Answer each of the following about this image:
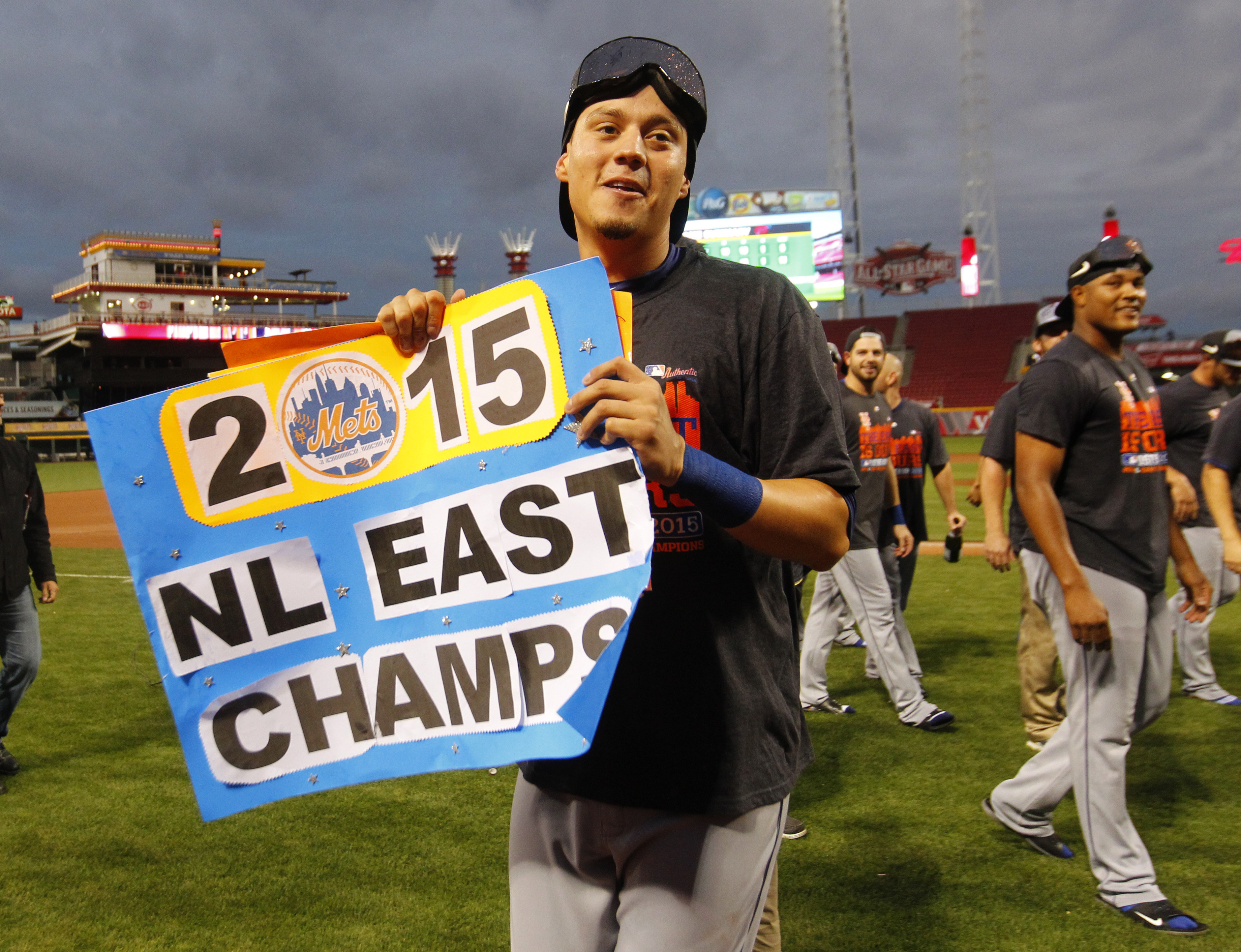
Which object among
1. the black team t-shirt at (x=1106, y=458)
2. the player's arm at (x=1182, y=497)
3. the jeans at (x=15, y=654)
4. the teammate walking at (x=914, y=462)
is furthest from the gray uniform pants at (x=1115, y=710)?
the jeans at (x=15, y=654)

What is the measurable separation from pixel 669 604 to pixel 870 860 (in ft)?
9.85

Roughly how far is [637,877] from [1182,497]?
5587 millimetres

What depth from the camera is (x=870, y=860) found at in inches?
158

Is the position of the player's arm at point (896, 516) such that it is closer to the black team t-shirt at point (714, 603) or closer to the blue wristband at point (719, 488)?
the black team t-shirt at point (714, 603)

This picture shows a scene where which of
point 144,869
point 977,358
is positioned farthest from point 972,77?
point 144,869

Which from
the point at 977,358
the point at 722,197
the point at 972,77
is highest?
the point at 972,77

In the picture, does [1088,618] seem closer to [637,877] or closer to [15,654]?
[637,877]

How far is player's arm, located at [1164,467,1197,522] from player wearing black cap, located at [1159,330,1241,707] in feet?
0.07

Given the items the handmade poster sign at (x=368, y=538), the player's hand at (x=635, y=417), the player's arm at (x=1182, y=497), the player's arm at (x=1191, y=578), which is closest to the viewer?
the player's hand at (x=635, y=417)

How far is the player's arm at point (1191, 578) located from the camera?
12.5 feet

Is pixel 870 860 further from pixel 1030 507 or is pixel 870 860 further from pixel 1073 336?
pixel 1073 336

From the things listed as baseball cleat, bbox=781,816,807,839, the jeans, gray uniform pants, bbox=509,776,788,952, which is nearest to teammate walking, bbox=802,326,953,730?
baseball cleat, bbox=781,816,807,839

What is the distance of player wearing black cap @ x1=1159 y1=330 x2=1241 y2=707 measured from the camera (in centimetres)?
627

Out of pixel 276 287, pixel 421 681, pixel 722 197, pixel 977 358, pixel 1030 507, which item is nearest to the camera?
pixel 421 681
